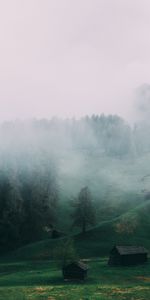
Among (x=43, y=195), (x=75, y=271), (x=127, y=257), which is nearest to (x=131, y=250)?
(x=127, y=257)

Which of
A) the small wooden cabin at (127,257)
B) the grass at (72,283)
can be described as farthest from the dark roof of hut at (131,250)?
the grass at (72,283)

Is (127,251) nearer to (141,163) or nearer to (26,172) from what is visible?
(26,172)

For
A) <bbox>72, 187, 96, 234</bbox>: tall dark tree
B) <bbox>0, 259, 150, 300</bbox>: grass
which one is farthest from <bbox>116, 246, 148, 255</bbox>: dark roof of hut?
<bbox>72, 187, 96, 234</bbox>: tall dark tree

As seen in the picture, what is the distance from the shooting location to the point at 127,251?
7375cm

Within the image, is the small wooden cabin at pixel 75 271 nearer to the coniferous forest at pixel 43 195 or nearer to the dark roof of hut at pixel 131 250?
the dark roof of hut at pixel 131 250

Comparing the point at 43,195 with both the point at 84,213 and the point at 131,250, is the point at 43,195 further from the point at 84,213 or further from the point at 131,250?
the point at 131,250

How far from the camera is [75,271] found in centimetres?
6247

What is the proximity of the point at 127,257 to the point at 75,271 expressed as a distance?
48.5 feet

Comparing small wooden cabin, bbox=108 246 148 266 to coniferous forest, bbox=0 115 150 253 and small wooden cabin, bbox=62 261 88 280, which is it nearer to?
small wooden cabin, bbox=62 261 88 280

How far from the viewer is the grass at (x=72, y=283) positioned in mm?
49188

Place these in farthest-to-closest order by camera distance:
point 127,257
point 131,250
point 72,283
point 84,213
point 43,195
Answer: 1. point 43,195
2. point 84,213
3. point 131,250
4. point 127,257
5. point 72,283

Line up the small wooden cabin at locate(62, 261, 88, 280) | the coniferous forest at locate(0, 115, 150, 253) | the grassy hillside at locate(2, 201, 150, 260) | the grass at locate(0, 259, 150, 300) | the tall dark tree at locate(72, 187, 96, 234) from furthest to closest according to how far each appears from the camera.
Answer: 1. the coniferous forest at locate(0, 115, 150, 253)
2. the tall dark tree at locate(72, 187, 96, 234)
3. the grassy hillside at locate(2, 201, 150, 260)
4. the small wooden cabin at locate(62, 261, 88, 280)
5. the grass at locate(0, 259, 150, 300)

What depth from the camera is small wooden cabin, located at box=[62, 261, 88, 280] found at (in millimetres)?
61781

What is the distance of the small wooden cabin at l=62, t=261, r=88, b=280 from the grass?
1115 mm
